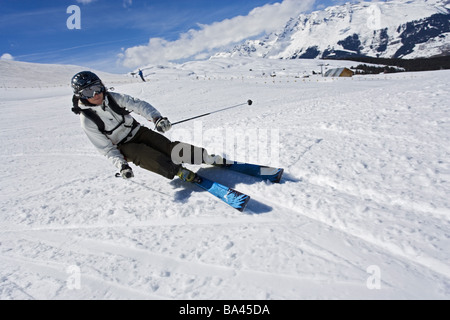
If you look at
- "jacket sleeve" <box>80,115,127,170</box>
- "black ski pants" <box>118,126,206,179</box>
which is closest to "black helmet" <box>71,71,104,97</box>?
"jacket sleeve" <box>80,115,127,170</box>

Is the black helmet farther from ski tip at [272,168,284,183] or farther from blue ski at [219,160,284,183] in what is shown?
ski tip at [272,168,284,183]

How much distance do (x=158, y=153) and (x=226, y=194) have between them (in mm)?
1261

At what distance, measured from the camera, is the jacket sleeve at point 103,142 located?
423 cm

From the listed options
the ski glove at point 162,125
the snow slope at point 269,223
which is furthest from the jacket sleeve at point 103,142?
the ski glove at point 162,125

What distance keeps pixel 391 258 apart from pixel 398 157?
2.25m

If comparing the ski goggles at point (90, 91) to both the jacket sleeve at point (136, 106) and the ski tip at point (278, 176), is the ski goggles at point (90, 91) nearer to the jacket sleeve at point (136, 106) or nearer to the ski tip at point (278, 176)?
the jacket sleeve at point (136, 106)

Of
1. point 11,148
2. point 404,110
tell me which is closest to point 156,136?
point 404,110

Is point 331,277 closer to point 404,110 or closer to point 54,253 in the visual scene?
point 54,253

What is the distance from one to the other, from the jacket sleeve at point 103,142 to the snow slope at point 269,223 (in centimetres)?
61

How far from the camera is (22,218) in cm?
409

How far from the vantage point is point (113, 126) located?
443 cm

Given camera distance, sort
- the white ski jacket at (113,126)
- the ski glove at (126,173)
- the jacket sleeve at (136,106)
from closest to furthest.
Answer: the ski glove at (126,173), the white ski jacket at (113,126), the jacket sleeve at (136,106)

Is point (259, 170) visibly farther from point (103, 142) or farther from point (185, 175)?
point (103, 142)

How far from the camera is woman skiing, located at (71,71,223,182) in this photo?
13.6ft
